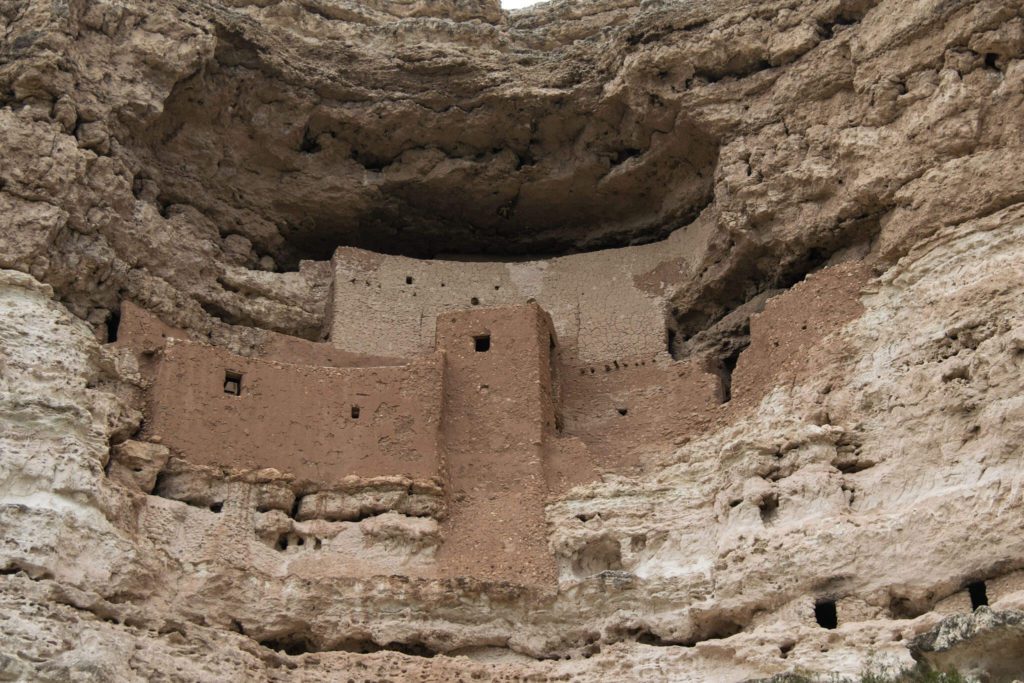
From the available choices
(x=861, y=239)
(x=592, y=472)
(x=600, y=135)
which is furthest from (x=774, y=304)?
(x=600, y=135)

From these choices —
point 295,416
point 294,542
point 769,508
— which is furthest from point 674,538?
point 295,416

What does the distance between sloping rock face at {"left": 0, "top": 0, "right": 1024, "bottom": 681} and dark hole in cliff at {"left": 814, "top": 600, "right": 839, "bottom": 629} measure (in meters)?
0.03

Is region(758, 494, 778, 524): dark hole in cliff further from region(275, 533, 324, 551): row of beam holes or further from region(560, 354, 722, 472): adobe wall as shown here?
region(275, 533, 324, 551): row of beam holes

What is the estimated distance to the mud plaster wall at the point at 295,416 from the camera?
15.1 metres

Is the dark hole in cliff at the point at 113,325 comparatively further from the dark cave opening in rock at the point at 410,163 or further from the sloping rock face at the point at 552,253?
the dark cave opening in rock at the point at 410,163

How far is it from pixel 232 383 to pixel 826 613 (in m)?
6.23

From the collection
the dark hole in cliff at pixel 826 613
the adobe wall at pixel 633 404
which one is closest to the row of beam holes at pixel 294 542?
the adobe wall at pixel 633 404

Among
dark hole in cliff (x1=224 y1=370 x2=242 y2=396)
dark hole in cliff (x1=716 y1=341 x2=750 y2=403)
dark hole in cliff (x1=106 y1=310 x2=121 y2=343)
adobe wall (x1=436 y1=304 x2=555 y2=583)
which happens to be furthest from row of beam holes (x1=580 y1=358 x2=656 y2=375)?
dark hole in cliff (x1=106 y1=310 x2=121 y2=343)

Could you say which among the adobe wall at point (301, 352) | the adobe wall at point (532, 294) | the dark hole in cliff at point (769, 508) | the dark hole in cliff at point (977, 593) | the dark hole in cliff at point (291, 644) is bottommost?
the dark hole in cliff at point (977, 593)

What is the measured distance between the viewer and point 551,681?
44.4 ft

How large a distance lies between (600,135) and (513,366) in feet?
13.1

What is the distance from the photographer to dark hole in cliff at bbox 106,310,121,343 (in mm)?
15969

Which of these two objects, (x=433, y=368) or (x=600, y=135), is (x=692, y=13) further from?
(x=433, y=368)

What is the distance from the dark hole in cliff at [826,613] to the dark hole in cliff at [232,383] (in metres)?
6.01
